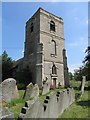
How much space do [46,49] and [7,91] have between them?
77.6 feet

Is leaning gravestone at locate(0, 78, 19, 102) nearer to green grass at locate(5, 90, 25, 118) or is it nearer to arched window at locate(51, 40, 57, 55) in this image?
green grass at locate(5, 90, 25, 118)

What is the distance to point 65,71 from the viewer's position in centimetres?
3703

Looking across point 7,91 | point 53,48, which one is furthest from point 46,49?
point 7,91

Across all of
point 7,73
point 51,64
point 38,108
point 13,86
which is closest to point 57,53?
point 51,64

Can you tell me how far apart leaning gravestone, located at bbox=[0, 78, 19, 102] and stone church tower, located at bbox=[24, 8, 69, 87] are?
63.4 ft

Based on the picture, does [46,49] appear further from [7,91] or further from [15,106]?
[15,106]

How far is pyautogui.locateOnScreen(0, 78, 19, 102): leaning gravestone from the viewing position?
11023 millimetres

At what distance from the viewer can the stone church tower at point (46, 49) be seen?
3312cm

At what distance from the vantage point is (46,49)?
34.6m

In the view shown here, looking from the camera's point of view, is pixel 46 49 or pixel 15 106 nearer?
pixel 15 106

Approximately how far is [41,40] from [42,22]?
158 inches

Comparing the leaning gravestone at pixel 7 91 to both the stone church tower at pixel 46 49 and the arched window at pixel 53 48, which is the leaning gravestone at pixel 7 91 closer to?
the stone church tower at pixel 46 49

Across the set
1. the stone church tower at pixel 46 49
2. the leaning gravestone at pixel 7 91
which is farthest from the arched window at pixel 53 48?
the leaning gravestone at pixel 7 91

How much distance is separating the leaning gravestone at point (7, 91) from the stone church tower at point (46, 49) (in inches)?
760
